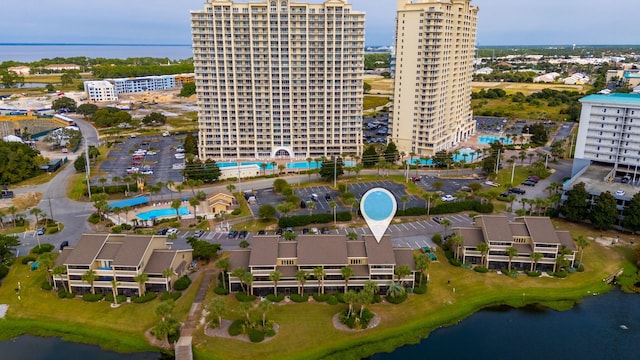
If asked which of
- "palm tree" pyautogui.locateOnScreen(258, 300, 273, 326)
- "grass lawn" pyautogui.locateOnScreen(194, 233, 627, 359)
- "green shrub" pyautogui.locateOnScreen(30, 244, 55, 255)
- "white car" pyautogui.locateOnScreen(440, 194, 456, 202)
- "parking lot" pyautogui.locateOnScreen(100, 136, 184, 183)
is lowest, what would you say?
"grass lawn" pyautogui.locateOnScreen(194, 233, 627, 359)

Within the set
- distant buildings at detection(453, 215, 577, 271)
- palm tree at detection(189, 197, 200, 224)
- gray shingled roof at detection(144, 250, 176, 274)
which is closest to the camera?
gray shingled roof at detection(144, 250, 176, 274)

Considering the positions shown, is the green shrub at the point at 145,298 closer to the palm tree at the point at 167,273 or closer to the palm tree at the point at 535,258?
the palm tree at the point at 167,273

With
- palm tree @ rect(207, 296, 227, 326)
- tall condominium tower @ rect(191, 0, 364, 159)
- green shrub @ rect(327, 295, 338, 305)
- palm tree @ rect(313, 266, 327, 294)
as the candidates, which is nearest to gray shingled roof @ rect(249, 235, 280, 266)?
palm tree @ rect(313, 266, 327, 294)

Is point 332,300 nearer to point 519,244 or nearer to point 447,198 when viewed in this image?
point 519,244

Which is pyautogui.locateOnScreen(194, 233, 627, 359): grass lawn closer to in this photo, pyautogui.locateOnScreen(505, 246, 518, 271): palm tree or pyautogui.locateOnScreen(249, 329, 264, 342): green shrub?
pyautogui.locateOnScreen(249, 329, 264, 342): green shrub

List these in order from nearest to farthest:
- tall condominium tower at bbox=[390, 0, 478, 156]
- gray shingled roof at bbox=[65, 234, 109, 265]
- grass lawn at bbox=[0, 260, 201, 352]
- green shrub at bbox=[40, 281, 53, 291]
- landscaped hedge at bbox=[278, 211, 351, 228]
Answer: grass lawn at bbox=[0, 260, 201, 352] < gray shingled roof at bbox=[65, 234, 109, 265] < green shrub at bbox=[40, 281, 53, 291] < landscaped hedge at bbox=[278, 211, 351, 228] < tall condominium tower at bbox=[390, 0, 478, 156]

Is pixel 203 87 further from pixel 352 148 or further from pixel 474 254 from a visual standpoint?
pixel 474 254

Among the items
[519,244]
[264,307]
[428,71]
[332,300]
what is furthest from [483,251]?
[428,71]

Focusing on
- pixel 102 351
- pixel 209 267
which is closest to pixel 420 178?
pixel 209 267
